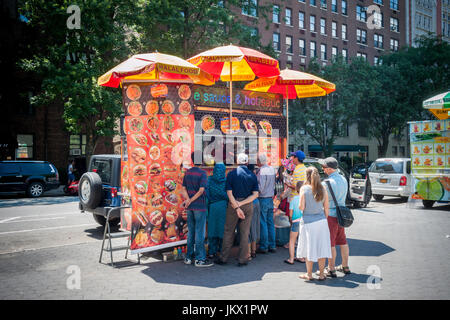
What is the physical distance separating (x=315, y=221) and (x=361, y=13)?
2019 inches

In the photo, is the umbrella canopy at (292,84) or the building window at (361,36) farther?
the building window at (361,36)

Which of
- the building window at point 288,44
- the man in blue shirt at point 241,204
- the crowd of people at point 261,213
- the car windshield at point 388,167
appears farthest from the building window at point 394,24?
the man in blue shirt at point 241,204

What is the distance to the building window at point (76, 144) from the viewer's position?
2795cm

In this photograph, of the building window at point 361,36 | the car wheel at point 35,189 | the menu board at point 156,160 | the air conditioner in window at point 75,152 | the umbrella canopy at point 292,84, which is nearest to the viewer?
the menu board at point 156,160

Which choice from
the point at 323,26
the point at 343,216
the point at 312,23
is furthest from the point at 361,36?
the point at 343,216

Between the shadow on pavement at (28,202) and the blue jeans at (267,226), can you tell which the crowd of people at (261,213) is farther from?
the shadow on pavement at (28,202)

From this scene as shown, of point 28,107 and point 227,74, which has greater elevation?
point 28,107

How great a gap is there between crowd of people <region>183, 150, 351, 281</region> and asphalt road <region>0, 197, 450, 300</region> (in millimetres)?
312

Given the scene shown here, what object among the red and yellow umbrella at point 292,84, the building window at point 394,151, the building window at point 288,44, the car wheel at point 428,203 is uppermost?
the building window at point 288,44

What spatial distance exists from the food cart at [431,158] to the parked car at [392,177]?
1.86 m

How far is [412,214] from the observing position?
12172mm
